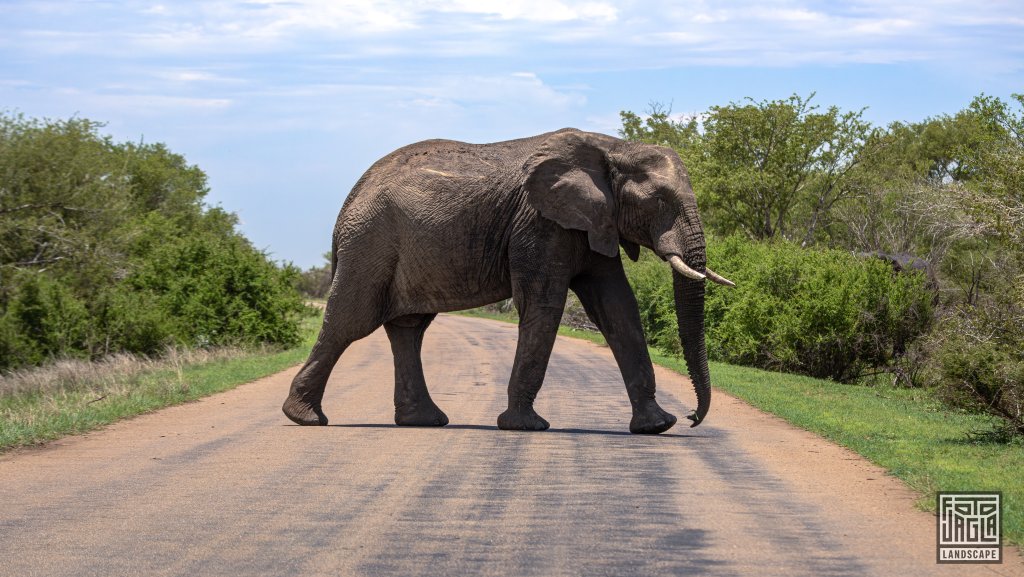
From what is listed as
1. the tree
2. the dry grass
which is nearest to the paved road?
the dry grass

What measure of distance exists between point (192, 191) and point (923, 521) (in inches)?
2094

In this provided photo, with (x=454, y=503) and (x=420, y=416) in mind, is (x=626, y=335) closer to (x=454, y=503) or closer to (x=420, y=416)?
(x=420, y=416)

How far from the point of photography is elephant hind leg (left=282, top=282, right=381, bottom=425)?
14.1 metres

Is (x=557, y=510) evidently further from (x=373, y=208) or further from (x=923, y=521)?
(x=373, y=208)

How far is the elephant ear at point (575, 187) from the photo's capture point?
13031 millimetres

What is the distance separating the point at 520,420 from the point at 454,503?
178 inches

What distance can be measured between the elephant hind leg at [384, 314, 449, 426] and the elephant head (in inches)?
94.2

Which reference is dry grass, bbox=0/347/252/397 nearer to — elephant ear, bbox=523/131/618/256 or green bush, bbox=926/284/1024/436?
elephant ear, bbox=523/131/618/256

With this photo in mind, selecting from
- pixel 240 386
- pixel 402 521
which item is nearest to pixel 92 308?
pixel 240 386

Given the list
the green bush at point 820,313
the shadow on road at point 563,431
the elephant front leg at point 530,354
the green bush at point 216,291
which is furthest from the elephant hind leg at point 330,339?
the green bush at point 216,291

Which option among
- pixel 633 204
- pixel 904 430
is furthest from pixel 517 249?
pixel 904 430

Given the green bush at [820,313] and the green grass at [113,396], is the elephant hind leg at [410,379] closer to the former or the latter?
the green grass at [113,396]

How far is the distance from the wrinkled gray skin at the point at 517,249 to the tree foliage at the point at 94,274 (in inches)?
539

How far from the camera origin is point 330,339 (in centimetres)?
1433
